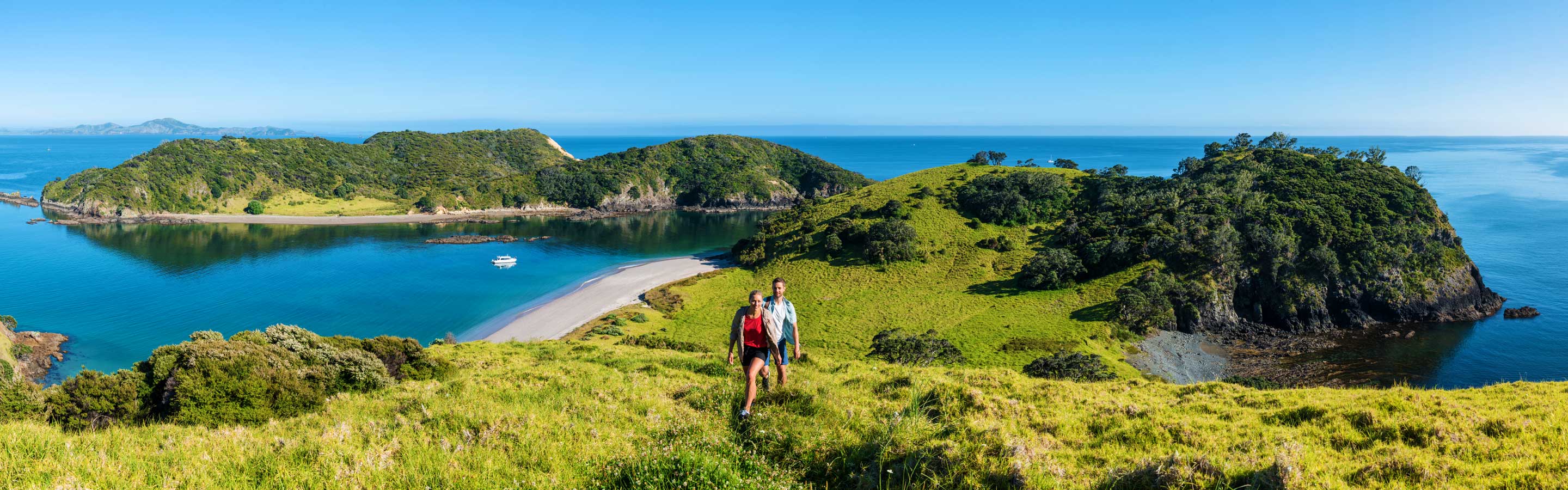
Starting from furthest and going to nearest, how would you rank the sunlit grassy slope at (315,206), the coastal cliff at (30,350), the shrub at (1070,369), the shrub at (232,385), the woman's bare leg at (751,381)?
the sunlit grassy slope at (315,206) → the coastal cliff at (30,350) → the shrub at (1070,369) → the shrub at (232,385) → the woman's bare leg at (751,381)

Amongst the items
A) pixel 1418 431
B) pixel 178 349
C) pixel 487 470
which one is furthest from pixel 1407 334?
pixel 178 349

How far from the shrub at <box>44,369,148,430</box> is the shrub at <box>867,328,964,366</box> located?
1131 inches

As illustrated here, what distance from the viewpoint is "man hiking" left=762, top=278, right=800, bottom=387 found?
9.76 metres

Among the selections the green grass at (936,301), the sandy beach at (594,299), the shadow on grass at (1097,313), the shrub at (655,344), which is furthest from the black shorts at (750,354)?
the shadow on grass at (1097,313)

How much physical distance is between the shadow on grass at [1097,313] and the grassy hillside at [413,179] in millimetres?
103984

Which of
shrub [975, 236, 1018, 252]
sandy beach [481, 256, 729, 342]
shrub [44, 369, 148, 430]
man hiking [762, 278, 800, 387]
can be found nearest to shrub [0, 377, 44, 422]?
shrub [44, 369, 148, 430]

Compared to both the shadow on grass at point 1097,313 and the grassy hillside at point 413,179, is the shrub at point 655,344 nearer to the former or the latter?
the shadow on grass at point 1097,313

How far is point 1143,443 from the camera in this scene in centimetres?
858

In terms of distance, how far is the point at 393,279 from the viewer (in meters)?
71.6

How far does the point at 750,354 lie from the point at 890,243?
55.0 metres

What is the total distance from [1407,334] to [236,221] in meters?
168

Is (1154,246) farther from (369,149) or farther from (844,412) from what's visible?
(369,149)

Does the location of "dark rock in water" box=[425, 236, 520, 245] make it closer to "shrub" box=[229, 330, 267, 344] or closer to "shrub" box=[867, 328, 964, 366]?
"shrub" box=[867, 328, 964, 366]

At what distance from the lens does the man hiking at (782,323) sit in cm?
976
